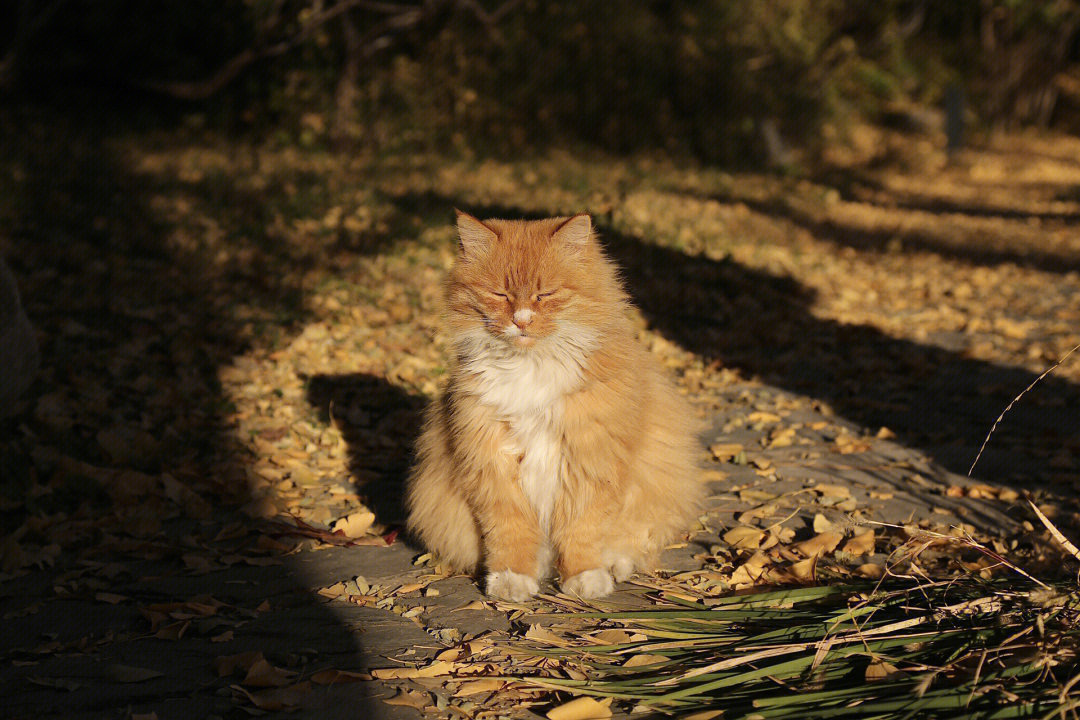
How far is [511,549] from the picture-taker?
362 centimetres

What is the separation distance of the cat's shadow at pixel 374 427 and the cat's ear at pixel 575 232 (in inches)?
69.1

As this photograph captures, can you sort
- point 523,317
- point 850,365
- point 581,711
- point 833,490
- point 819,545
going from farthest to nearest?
point 850,365, point 833,490, point 819,545, point 523,317, point 581,711

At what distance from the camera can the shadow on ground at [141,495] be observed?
3074mm

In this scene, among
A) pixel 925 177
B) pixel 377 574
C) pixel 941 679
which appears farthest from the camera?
pixel 925 177

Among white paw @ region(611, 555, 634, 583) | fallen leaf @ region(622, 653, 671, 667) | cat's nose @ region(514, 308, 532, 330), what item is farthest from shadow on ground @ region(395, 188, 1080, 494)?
fallen leaf @ region(622, 653, 671, 667)

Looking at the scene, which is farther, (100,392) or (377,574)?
(100,392)

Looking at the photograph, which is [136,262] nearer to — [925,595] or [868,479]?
[868,479]

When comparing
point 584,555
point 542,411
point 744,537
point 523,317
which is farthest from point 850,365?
point 523,317

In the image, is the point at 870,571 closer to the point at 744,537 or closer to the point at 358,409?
the point at 744,537

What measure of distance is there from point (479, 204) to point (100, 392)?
5.95 meters

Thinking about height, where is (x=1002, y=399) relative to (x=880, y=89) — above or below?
below


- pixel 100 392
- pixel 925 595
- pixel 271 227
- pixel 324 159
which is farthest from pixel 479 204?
pixel 925 595

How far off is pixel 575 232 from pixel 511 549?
3.98 feet

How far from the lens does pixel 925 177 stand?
68.5ft
